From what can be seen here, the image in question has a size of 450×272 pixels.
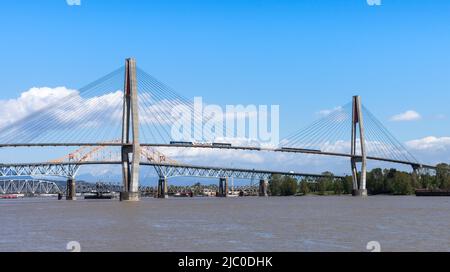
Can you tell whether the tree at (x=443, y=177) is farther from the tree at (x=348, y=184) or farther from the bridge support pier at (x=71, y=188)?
the bridge support pier at (x=71, y=188)

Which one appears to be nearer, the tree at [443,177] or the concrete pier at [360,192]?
the concrete pier at [360,192]

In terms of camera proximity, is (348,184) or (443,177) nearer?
(443,177)

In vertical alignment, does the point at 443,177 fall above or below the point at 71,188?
above

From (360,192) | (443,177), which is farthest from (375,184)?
(360,192)

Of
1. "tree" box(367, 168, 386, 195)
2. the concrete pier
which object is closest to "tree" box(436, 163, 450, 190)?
"tree" box(367, 168, 386, 195)

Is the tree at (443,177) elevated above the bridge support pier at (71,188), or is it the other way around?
the tree at (443,177)

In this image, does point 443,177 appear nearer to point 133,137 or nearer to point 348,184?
point 348,184

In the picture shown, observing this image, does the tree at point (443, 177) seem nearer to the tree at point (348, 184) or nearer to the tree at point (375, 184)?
the tree at point (375, 184)

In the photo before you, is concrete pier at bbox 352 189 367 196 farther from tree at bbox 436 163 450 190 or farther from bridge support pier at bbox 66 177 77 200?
bridge support pier at bbox 66 177 77 200

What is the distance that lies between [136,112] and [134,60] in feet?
30.3

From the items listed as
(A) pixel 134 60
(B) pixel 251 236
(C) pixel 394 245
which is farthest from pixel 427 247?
(A) pixel 134 60

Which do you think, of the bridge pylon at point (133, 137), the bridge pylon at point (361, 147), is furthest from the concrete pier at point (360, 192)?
the bridge pylon at point (133, 137)

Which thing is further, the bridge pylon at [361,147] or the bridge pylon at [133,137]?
the bridge pylon at [361,147]
